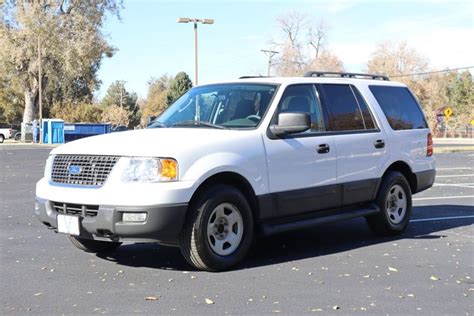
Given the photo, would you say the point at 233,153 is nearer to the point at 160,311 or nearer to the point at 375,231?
the point at 160,311

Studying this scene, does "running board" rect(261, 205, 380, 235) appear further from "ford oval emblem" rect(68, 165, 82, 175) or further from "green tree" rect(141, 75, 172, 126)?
"green tree" rect(141, 75, 172, 126)

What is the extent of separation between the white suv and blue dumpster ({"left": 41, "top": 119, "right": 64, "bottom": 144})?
41211 millimetres

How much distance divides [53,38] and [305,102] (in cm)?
4603

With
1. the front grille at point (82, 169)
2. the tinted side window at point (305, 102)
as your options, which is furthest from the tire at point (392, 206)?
the front grille at point (82, 169)

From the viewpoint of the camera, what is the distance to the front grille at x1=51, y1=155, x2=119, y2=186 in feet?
17.9

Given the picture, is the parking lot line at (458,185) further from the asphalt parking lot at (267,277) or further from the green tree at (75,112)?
the green tree at (75,112)

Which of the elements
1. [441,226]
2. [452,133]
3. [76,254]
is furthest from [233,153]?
[452,133]

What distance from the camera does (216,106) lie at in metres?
6.65

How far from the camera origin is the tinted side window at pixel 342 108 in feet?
23.2

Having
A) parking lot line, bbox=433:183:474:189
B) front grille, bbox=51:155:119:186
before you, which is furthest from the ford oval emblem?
parking lot line, bbox=433:183:474:189

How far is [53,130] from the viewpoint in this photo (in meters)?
46.3

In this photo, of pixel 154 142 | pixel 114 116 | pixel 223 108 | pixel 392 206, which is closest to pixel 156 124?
pixel 223 108

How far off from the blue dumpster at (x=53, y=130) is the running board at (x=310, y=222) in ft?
137

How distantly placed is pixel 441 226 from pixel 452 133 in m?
62.1
